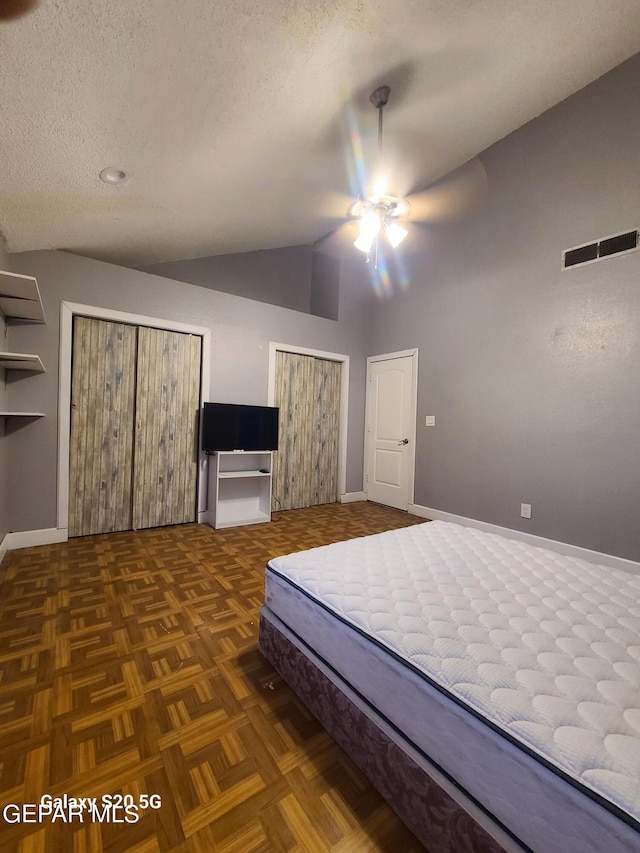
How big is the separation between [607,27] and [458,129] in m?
1.05

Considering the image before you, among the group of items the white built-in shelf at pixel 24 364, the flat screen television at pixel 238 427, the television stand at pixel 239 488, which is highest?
the white built-in shelf at pixel 24 364

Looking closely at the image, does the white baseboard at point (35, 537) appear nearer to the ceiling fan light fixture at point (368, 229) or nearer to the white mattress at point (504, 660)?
the white mattress at point (504, 660)

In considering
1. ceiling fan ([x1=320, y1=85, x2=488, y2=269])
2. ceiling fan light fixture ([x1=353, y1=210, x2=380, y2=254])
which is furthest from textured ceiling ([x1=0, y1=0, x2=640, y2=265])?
ceiling fan light fixture ([x1=353, y1=210, x2=380, y2=254])

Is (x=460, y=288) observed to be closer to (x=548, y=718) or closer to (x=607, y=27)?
(x=607, y=27)

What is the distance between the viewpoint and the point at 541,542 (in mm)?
3203

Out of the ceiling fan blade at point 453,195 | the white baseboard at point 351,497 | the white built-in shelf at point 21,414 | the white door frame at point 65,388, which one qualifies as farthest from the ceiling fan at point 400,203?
the white baseboard at point 351,497

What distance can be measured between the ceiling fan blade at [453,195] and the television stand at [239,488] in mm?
3433

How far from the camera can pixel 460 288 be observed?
3926 mm

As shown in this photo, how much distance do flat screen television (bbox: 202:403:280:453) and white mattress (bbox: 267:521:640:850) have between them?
88.7 inches

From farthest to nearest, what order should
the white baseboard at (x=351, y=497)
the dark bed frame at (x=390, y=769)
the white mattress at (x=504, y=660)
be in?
the white baseboard at (x=351, y=497), the dark bed frame at (x=390, y=769), the white mattress at (x=504, y=660)

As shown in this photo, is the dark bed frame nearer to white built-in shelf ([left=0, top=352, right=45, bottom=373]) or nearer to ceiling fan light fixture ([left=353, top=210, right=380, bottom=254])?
white built-in shelf ([left=0, top=352, right=45, bottom=373])

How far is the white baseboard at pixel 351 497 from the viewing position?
195 inches

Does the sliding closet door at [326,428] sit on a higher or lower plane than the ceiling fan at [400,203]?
lower

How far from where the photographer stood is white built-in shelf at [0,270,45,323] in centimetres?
205
